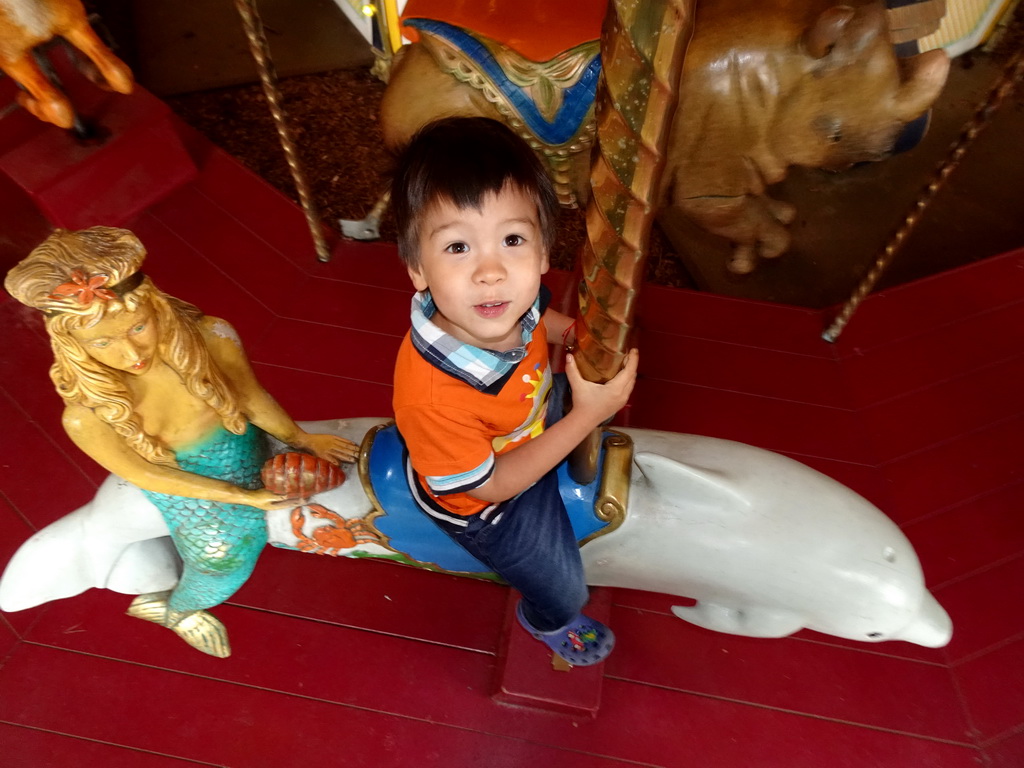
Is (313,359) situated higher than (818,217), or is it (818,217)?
(818,217)

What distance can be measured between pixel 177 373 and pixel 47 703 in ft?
2.59

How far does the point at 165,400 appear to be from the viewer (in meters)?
0.96

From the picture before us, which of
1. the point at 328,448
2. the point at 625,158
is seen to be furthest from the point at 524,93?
the point at 625,158

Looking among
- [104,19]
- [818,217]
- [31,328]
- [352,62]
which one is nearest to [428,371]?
[31,328]

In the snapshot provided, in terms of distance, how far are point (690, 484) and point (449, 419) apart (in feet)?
1.32

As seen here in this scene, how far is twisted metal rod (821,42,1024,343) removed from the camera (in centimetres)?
147

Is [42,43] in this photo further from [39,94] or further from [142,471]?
[142,471]

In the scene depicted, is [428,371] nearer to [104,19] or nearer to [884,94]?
[884,94]

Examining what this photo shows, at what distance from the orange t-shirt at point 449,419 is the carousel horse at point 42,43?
1.44 meters

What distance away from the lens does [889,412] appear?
5.83ft

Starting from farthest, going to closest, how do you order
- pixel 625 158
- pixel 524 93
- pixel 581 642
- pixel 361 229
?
pixel 361 229, pixel 524 93, pixel 581 642, pixel 625 158

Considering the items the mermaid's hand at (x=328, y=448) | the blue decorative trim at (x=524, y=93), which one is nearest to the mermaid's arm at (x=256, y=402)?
the mermaid's hand at (x=328, y=448)

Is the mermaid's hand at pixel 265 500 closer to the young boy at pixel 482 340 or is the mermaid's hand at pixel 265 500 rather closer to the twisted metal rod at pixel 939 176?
the young boy at pixel 482 340

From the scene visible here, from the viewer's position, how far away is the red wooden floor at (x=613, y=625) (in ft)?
4.24
